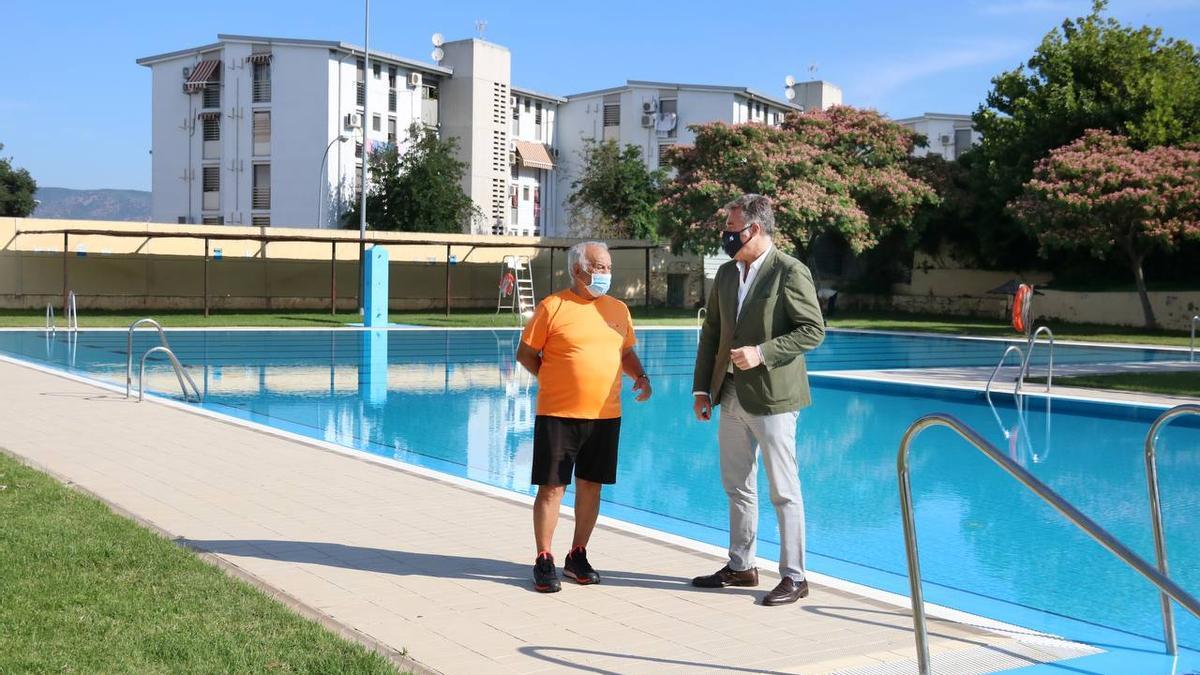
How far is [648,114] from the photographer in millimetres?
57781

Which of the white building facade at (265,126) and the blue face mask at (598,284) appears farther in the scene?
the white building facade at (265,126)

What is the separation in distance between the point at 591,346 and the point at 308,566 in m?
1.85

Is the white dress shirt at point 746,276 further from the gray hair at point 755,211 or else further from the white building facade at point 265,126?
the white building facade at point 265,126

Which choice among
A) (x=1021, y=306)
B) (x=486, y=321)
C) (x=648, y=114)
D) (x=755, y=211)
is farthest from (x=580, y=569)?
(x=648, y=114)

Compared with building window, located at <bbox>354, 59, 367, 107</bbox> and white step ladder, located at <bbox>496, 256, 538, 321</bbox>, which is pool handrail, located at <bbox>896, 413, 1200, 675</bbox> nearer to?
white step ladder, located at <bbox>496, 256, 538, 321</bbox>

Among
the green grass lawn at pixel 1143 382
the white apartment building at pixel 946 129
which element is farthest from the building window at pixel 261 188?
the white apartment building at pixel 946 129

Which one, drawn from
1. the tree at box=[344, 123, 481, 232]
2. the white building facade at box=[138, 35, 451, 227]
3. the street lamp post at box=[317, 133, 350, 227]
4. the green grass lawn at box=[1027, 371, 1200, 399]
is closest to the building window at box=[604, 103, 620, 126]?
the tree at box=[344, 123, 481, 232]

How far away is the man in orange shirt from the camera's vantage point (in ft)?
18.4

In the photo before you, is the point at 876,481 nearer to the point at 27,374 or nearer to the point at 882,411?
the point at 882,411

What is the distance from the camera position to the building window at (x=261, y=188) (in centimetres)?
4941

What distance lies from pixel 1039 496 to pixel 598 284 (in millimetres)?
2628

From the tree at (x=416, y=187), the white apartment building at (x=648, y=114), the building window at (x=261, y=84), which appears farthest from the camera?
the white apartment building at (x=648, y=114)

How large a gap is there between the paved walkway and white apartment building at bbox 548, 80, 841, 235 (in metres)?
48.0

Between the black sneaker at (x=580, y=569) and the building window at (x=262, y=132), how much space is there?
4640cm
